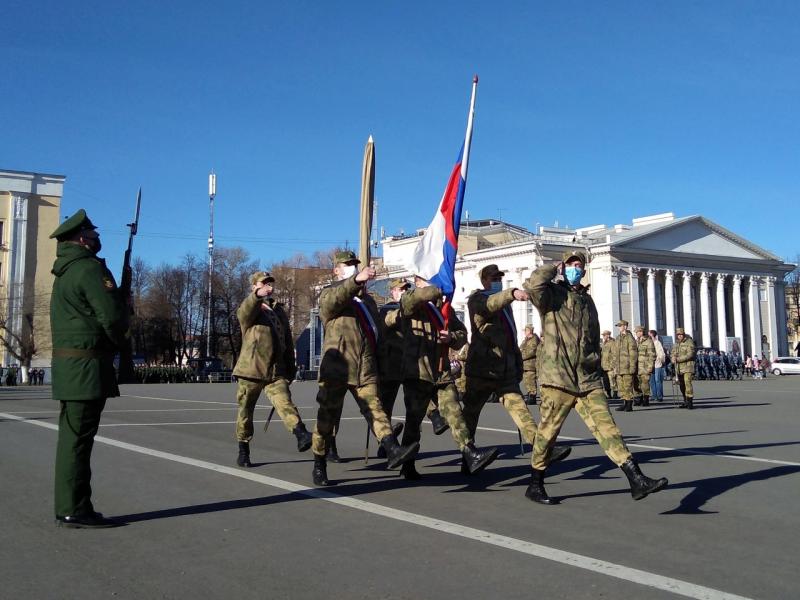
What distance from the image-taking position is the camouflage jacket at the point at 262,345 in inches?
348

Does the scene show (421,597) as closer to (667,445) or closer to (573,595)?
(573,595)

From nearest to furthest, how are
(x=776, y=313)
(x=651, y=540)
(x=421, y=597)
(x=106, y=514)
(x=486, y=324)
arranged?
(x=421, y=597) → (x=651, y=540) → (x=106, y=514) → (x=486, y=324) → (x=776, y=313)

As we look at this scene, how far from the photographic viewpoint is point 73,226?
5.54 m

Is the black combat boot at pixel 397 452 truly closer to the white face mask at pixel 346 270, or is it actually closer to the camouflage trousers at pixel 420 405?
the camouflage trousers at pixel 420 405

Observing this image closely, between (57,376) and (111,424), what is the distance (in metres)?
8.54

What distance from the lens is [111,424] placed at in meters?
13.4

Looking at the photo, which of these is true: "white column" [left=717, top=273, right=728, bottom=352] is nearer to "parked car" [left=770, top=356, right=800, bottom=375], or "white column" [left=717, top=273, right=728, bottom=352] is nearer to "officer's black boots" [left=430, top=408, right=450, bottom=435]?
"parked car" [left=770, top=356, right=800, bottom=375]

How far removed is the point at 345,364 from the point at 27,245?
56.2 metres

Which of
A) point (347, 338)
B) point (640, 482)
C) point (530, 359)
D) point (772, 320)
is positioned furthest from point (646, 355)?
point (772, 320)

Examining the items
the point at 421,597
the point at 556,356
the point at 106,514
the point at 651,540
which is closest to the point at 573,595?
the point at 421,597

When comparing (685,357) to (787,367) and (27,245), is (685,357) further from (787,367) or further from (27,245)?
(27,245)

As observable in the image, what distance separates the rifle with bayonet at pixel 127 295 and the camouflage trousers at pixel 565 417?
332 centimetres

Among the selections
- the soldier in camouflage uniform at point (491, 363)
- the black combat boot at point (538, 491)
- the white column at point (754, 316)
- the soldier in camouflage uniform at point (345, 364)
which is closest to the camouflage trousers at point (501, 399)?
the soldier in camouflage uniform at point (491, 363)

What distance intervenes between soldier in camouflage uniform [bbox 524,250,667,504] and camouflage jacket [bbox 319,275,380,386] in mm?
1616
